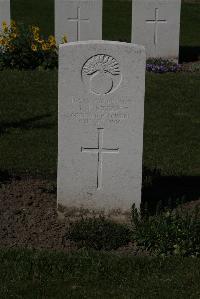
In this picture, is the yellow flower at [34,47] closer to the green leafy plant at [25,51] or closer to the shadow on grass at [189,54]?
the green leafy plant at [25,51]

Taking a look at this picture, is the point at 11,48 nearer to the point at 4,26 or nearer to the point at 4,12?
the point at 4,26

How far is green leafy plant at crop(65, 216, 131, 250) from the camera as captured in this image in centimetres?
691

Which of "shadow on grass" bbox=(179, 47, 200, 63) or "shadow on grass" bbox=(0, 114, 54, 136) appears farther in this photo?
"shadow on grass" bbox=(179, 47, 200, 63)

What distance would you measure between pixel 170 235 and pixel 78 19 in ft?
30.6

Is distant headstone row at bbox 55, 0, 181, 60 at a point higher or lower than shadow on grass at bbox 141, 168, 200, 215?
higher

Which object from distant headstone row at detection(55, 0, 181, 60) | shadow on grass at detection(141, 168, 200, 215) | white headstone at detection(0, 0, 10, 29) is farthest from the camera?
distant headstone row at detection(55, 0, 181, 60)

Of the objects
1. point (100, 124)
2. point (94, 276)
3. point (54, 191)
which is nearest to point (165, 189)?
point (54, 191)

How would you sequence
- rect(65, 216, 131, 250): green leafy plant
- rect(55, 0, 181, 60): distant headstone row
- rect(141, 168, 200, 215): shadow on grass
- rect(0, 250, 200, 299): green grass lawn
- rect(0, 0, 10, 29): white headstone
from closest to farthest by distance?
rect(0, 250, 200, 299): green grass lawn < rect(65, 216, 131, 250): green leafy plant < rect(141, 168, 200, 215): shadow on grass < rect(0, 0, 10, 29): white headstone < rect(55, 0, 181, 60): distant headstone row

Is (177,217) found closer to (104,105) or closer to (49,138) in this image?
(104,105)

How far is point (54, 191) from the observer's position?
26.2ft

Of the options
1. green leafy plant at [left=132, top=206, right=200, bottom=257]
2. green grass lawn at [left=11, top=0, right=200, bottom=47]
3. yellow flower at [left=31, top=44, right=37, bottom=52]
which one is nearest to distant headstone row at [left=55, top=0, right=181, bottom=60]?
yellow flower at [left=31, top=44, right=37, bottom=52]

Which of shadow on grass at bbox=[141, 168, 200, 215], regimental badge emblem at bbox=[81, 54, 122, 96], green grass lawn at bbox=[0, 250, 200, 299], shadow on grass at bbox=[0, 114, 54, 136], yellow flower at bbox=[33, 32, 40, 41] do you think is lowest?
green grass lawn at bbox=[0, 250, 200, 299]

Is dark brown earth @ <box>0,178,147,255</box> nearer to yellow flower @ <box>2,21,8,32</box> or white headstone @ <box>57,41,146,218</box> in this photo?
white headstone @ <box>57,41,146,218</box>

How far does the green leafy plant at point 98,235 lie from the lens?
22.7ft
